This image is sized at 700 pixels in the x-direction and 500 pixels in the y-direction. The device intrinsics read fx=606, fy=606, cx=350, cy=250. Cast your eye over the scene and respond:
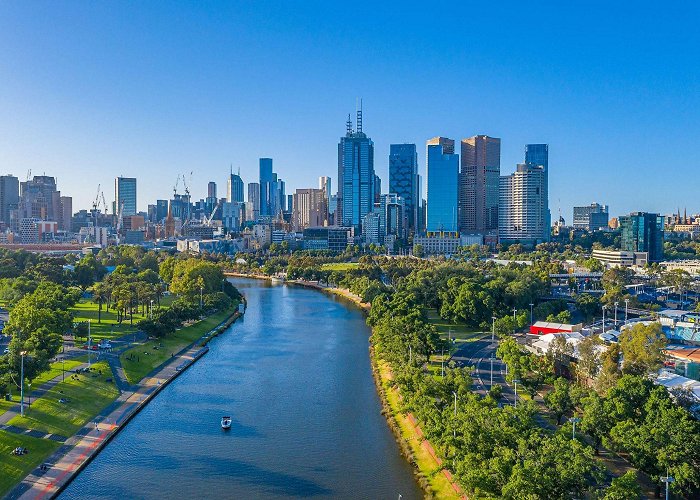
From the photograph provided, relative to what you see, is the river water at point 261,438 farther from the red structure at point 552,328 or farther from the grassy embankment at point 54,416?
the red structure at point 552,328

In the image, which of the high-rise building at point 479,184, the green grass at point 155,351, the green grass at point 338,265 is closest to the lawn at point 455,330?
the green grass at point 155,351

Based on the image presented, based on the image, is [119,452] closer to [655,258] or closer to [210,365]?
[210,365]

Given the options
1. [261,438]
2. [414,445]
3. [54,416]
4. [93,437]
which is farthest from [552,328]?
[54,416]

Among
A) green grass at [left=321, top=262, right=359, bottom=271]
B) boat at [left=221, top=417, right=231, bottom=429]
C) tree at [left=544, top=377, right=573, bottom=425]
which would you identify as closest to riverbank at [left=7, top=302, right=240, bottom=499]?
boat at [left=221, top=417, right=231, bottom=429]

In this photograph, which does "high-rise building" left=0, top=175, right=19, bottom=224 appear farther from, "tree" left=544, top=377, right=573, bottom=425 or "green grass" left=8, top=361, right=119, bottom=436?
"tree" left=544, top=377, right=573, bottom=425

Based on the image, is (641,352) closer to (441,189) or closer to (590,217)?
(441,189)

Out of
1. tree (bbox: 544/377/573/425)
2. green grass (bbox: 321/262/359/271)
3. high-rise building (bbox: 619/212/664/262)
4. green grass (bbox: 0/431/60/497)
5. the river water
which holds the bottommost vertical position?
the river water

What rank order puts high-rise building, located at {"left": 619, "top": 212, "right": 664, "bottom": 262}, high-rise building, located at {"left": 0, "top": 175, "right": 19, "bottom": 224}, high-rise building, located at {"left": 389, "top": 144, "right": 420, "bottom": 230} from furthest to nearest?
high-rise building, located at {"left": 0, "top": 175, "right": 19, "bottom": 224}
high-rise building, located at {"left": 389, "top": 144, "right": 420, "bottom": 230}
high-rise building, located at {"left": 619, "top": 212, "right": 664, "bottom": 262}
